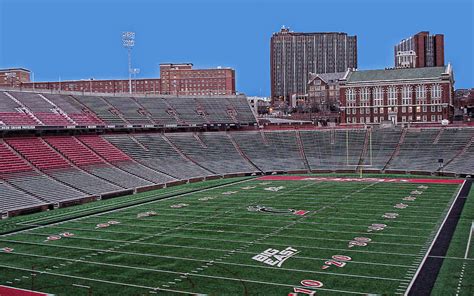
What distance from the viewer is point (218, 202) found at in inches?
1353

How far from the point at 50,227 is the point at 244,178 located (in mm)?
24002

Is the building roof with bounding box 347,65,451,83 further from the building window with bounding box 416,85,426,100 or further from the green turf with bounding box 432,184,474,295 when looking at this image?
the green turf with bounding box 432,184,474,295

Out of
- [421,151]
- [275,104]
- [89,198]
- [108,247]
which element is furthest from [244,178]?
[275,104]

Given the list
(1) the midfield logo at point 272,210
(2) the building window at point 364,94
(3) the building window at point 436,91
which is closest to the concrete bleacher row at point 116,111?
(2) the building window at point 364,94

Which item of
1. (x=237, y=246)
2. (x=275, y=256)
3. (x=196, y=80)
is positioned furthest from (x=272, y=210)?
(x=196, y=80)

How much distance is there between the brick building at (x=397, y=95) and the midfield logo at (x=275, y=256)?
5581cm

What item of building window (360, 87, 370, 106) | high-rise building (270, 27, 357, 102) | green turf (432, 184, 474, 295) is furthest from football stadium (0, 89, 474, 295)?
high-rise building (270, 27, 357, 102)

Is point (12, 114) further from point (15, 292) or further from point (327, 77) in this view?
point (327, 77)

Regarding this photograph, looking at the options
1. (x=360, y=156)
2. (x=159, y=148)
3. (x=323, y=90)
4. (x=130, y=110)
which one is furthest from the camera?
(x=323, y=90)

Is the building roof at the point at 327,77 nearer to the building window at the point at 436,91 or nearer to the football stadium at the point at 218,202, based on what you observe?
the building window at the point at 436,91

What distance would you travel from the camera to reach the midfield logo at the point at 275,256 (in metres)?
19.6

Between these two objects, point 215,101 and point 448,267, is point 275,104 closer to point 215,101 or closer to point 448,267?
point 215,101

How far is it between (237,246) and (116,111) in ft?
125

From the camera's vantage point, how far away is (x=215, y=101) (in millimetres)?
69312
